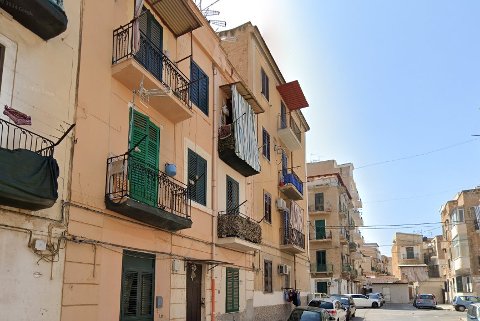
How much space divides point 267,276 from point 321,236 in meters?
29.7

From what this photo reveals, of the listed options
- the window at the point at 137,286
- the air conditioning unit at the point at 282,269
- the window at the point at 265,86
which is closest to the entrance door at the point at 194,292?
the window at the point at 137,286

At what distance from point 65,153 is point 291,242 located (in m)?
16.6

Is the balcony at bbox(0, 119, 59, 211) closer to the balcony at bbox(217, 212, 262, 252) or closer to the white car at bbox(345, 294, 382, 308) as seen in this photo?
the balcony at bbox(217, 212, 262, 252)

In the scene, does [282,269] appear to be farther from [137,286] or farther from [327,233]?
[327,233]

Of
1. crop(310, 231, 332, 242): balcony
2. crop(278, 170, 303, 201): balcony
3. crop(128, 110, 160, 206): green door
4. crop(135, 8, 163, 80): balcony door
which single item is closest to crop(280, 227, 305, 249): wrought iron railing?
crop(278, 170, 303, 201): balcony

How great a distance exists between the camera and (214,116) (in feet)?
58.7

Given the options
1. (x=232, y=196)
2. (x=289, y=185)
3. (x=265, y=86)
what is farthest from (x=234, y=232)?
(x=265, y=86)

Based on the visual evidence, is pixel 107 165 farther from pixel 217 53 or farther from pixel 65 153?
pixel 217 53

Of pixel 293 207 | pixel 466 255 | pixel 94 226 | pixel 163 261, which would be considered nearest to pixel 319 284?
pixel 466 255

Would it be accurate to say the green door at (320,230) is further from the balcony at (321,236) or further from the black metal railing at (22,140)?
the black metal railing at (22,140)

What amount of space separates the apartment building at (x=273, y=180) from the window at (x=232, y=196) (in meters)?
1.75

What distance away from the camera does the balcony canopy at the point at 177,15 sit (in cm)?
1405

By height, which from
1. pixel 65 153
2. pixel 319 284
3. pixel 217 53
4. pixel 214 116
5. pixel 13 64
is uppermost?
pixel 217 53

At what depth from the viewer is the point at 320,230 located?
51.6 metres
